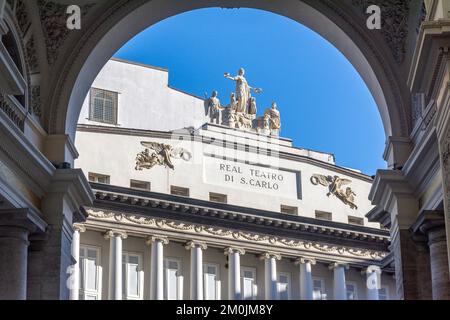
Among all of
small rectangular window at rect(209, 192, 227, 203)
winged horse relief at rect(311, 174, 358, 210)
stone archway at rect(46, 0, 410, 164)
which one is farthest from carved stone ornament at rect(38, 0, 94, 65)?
winged horse relief at rect(311, 174, 358, 210)

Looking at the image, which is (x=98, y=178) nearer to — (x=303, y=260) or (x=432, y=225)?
(x=303, y=260)

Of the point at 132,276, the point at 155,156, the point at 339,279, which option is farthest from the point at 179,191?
the point at 339,279

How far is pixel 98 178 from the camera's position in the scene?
177 ft

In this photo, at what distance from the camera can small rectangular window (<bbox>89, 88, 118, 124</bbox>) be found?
188 ft

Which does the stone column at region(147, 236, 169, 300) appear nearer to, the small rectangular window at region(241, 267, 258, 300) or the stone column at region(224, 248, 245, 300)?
the stone column at region(224, 248, 245, 300)

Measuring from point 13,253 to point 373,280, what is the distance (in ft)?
130

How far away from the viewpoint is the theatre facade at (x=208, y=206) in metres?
53.0

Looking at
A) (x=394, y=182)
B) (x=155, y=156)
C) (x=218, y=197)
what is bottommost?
(x=394, y=182)

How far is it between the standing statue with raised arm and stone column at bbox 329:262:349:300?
9.09 meters

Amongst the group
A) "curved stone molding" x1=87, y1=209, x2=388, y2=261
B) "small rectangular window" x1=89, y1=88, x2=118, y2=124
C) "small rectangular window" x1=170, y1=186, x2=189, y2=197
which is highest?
"small rectangular window" x1=89, y1=88, x2=118, y2=124

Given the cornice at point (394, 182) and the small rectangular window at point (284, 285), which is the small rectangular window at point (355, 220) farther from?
the cornice at point (394, 182)

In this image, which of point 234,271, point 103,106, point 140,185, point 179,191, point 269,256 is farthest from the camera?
point 103,106

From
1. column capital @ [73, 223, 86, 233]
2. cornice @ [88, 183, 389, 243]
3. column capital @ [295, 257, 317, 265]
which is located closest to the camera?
column capital @ [73, 223, 86, 233]
